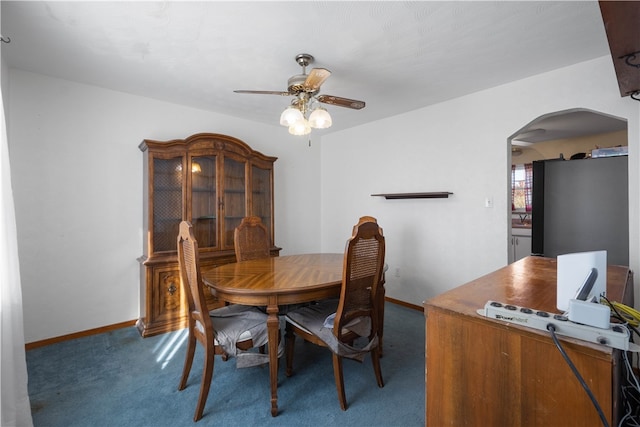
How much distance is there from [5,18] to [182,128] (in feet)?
5.24

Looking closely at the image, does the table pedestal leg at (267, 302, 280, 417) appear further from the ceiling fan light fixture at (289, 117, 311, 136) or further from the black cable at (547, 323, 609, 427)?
the black cable at (547, 323, 609, 427)

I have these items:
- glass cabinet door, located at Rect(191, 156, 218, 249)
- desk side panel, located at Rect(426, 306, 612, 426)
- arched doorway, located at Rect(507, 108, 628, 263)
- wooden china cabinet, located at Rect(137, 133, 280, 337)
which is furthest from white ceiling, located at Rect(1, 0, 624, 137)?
desk side panel, located at Rect(426, 306, 612, 426)

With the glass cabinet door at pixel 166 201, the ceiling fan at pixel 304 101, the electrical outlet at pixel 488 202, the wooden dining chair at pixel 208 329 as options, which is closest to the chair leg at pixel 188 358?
the wooden dining chair at pixel 208 329

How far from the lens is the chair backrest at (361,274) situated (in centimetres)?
171

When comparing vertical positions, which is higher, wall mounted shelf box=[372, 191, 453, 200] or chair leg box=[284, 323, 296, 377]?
wall mounted shelf box=[372, 191, 453, 200]

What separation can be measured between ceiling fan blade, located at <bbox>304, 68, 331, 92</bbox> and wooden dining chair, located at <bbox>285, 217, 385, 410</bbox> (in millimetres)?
958

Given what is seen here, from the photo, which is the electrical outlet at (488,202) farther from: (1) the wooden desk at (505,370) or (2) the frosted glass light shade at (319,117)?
(2) the frosted glass light shade at (319,117)

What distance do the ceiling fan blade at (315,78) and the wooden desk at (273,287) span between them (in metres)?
1.30

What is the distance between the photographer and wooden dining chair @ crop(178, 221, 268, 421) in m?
1.68

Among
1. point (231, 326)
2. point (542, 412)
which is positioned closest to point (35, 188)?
point (231, 326)

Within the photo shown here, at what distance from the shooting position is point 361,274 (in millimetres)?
1802

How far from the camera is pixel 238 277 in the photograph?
2.01 meters

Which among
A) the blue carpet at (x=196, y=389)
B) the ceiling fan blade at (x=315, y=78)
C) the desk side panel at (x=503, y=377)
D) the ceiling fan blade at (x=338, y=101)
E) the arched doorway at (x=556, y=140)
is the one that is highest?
the arched doorway at (x=556, y=140)

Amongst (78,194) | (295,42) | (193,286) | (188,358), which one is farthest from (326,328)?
(78,194)
